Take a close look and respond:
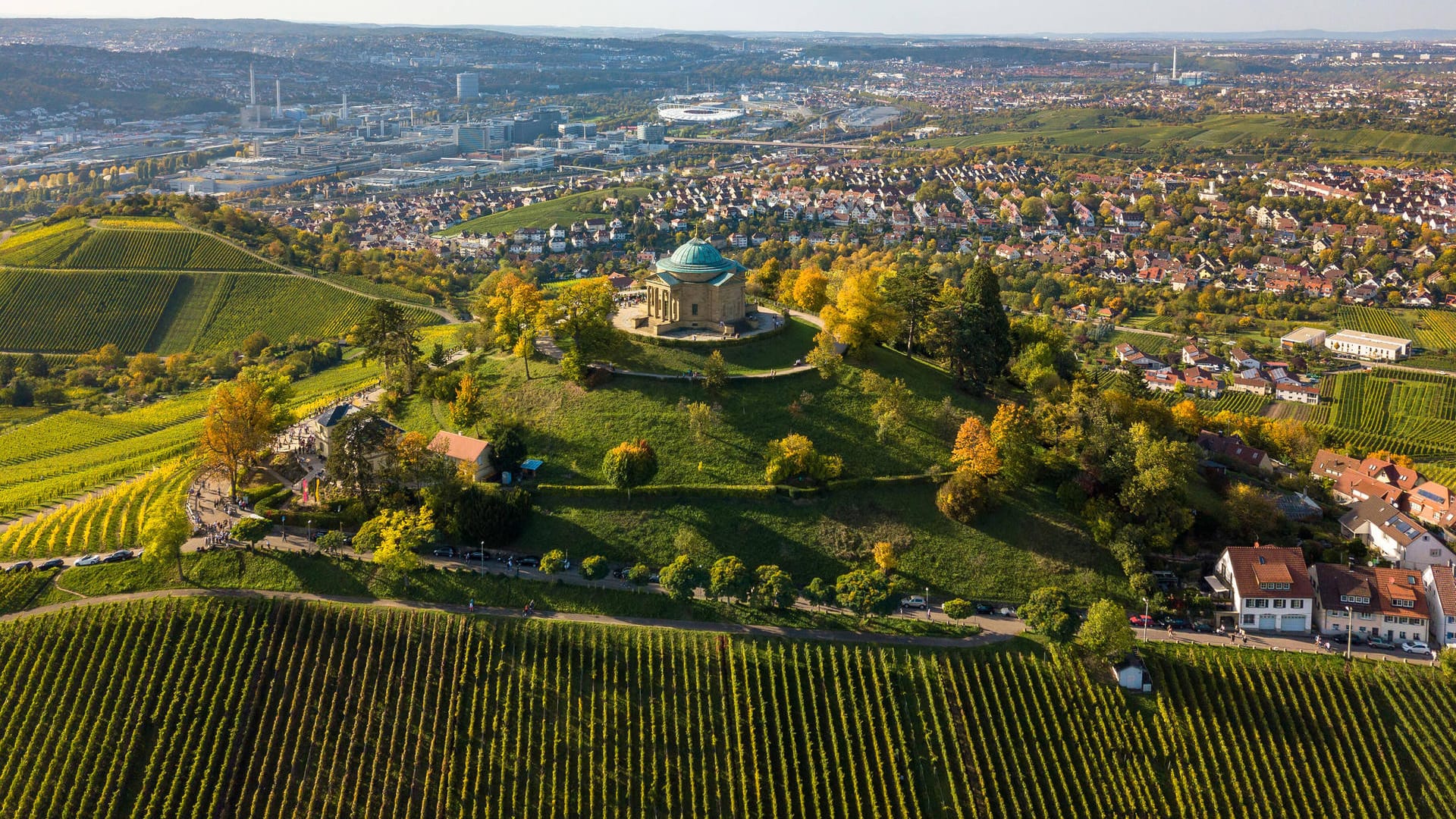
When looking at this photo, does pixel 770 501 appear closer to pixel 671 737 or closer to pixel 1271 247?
pixel 671 737

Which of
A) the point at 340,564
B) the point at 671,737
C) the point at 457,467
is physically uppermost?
the point at 457,467

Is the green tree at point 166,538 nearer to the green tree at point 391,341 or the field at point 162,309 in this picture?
the green tree at point 391,341

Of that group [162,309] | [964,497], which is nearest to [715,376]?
[964,497]

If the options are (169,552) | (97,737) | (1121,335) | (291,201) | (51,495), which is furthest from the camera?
(291,201)

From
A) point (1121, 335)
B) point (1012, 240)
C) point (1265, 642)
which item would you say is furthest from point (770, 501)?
point (1012, 240)

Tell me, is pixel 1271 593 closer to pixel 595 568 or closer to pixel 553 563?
pixel 595 568

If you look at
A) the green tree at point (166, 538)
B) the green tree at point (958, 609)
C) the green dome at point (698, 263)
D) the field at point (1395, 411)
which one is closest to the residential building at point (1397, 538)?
the green tree at point (958, 609)

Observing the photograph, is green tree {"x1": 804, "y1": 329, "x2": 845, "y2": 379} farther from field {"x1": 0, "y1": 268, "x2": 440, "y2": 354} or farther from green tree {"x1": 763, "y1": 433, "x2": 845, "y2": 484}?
field {"x1": 0, "y1": 268, "x2": 440, "y2": 354}

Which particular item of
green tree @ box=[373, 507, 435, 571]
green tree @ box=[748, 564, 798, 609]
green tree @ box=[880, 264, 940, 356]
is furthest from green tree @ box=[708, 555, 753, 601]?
green tree @ box=[880, 264, 940, 356]
